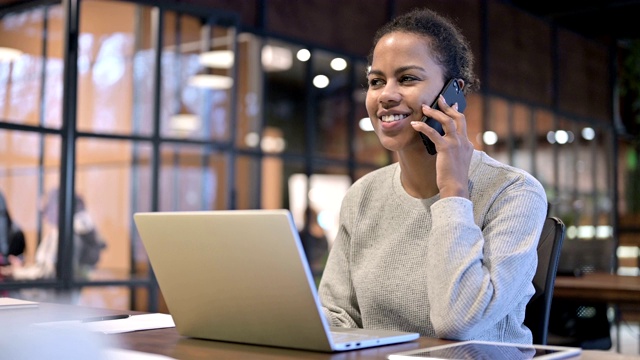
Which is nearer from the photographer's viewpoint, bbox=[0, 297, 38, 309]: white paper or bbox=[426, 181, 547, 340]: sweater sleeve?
bbox=[426, 181, 547, 340]: sweater sleeve

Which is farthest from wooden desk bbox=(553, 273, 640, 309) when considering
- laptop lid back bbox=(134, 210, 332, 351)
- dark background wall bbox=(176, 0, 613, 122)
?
dark background wall bbox=(176, 0, 613, 122)

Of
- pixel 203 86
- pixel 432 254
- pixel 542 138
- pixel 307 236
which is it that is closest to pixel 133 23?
pixel 203 86

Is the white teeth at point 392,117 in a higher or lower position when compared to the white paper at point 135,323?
higher

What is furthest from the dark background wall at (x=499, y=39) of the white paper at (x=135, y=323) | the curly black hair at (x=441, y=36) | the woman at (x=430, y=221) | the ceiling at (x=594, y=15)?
the white paper at (x=135, y=323)

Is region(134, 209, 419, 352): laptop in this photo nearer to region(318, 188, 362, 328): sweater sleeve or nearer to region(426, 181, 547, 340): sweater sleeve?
region(426, 181, 547, 340): sweater sleeve

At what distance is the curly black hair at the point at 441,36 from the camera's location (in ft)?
6.24

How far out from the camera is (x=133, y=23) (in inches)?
209

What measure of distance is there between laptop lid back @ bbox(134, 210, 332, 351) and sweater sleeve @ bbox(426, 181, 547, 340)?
36 centimetres

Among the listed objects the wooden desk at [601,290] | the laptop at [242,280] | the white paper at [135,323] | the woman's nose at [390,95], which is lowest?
the wooden desk at [601,290]

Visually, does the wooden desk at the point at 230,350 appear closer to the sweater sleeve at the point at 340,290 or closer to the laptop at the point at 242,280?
the laptop at the point at 242,280

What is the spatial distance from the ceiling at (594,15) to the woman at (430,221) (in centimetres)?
820

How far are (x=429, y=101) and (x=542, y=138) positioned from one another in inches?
343

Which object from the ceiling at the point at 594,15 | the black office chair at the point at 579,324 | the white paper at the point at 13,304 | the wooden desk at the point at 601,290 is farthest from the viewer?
the ceiling at the point at 594,15

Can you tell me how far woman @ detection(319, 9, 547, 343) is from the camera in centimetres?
158
